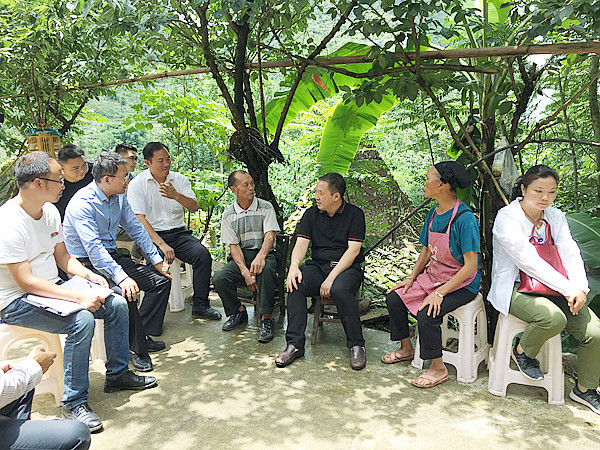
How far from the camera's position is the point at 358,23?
328cm

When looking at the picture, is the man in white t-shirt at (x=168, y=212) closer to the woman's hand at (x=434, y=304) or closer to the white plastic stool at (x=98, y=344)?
the white plastic stool at (x=98, y=344)

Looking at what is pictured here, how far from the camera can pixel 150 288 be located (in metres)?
3.79

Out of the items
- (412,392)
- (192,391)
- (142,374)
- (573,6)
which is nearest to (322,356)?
(412,392)

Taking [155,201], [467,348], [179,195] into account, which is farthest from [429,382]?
[155,201]

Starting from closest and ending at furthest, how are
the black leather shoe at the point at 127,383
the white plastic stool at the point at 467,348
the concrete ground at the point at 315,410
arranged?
1. the concrete ground at the point at 315,410
2. the black leather shoe at the point at 127,383
3. the white plastic stool at the point at 467,348

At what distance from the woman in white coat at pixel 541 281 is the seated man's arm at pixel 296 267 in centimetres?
141

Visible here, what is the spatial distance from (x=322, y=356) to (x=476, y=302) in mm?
1213

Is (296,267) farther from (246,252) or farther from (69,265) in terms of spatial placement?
(69,265)

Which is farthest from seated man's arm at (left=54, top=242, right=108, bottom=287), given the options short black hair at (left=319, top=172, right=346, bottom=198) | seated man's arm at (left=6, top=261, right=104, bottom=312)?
short black hair at (left=319, top=172, right=346, bottom=198)

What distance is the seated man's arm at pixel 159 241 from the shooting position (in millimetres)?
4270

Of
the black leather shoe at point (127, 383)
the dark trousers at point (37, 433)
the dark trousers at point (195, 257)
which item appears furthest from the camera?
the dark trousers at point (195, 257)

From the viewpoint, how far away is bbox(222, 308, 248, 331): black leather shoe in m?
4.18

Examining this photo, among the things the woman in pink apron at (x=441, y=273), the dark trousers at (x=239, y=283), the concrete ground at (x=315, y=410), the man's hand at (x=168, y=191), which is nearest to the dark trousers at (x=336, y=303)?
the concrete ground at (x=315, y=410)

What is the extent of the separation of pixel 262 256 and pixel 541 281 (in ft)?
7.15
